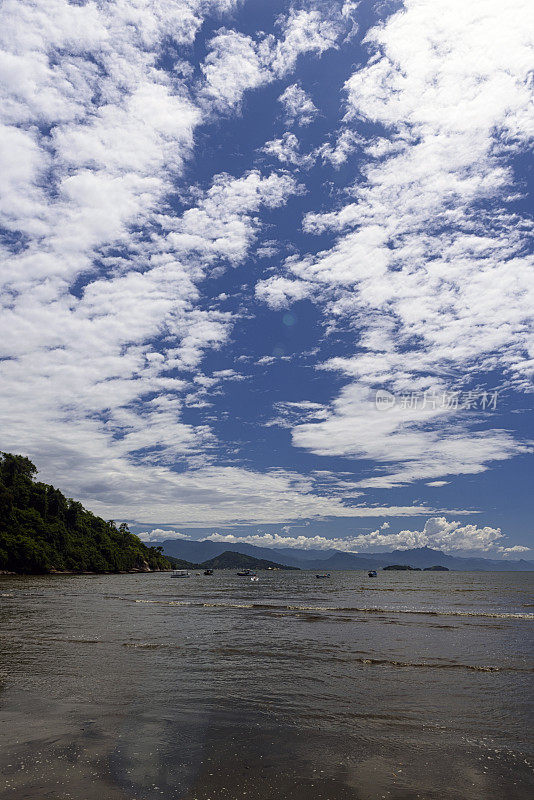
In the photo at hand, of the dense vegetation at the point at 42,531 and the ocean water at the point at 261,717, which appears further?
the dense vegetation at the point at 42,531

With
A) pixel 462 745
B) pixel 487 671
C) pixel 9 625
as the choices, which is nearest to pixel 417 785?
pixel 462 745

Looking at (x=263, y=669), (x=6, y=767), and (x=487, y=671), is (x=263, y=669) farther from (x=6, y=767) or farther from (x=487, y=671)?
(x=6, y=767)

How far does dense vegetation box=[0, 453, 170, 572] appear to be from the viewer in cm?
12800

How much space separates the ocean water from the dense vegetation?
116m

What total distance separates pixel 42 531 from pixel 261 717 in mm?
157676

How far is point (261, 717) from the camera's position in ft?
44.7

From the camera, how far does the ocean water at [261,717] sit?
30.2 feet

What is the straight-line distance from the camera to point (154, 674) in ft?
60.9

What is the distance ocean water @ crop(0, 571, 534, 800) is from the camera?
30.2ft

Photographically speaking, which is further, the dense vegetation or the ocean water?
the dense vegetation

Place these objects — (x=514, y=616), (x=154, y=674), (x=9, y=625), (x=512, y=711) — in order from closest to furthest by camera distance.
→ 1. (x=512, y=711)
2. (x=154, y=674)
3. (x=9, y=625)
4. (x=514, y=616)

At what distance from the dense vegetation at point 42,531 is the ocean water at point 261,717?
116 metres

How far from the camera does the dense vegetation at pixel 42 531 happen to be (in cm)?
12800

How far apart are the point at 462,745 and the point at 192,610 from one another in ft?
126
